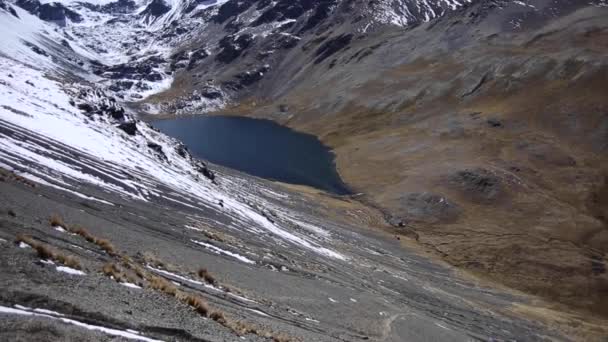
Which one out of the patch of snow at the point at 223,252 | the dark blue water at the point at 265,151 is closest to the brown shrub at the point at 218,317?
the patch of snow at the point at 223,252

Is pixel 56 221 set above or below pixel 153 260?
above

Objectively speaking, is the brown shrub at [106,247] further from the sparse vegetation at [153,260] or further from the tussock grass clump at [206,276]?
the tussock grass clump at [206,276]

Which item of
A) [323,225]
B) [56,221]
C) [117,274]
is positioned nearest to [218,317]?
[117,274]

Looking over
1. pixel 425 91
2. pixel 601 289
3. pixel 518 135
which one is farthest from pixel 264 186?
pixel 425 91

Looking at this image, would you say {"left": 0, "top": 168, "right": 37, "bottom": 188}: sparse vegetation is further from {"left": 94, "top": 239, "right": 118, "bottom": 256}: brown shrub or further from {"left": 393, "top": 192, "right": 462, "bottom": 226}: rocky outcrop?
{"left": 393, "top": 192, "right": 462, "bottom": 226}: rocky outcrop

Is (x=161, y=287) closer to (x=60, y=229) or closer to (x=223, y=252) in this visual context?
(x=60, y=229)

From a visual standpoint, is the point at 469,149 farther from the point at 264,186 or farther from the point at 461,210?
the point at 264,186
